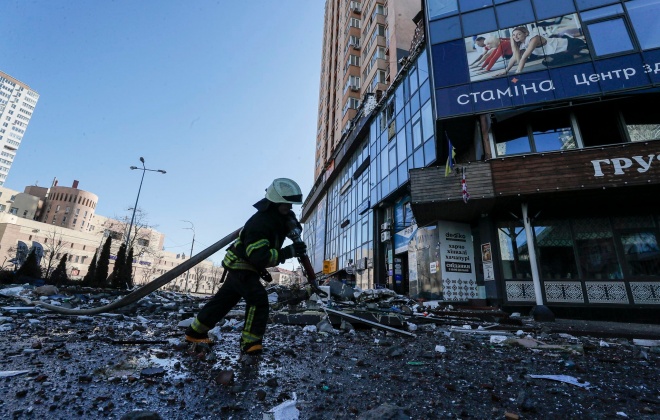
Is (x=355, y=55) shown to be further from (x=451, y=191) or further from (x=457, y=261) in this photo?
(x=457, y=261)

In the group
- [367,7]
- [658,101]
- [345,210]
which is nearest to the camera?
[658,101]

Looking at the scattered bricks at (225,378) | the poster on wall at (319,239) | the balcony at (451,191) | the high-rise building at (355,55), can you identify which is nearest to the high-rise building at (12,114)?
the high-rise building at (355,55)

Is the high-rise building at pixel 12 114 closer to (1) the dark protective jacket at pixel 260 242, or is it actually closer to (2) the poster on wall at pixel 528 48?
(2) the poster on wall at pixel 528 48

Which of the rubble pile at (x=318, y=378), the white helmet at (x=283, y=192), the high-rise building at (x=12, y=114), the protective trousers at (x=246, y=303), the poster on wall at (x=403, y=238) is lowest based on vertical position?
the rubble pile at (x=318, y=378)

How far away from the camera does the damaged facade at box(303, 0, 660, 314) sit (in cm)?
979

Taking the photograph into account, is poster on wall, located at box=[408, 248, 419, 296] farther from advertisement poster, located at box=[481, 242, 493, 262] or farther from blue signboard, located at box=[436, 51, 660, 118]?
blue signboard, located at box=[436, 51, 660, 118]

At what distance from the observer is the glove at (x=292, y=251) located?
3402mm

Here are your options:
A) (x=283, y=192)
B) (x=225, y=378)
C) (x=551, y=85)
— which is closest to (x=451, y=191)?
(x=551, y=85)

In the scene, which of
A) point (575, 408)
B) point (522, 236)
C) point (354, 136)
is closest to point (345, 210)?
point (354, 136)

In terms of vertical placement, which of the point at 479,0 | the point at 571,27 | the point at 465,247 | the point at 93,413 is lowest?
the point at 93,413

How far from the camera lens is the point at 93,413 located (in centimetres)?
170

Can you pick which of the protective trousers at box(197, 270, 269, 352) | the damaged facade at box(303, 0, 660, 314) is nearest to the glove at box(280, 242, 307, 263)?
the protective trousers at box(197, 270, 269, 352)

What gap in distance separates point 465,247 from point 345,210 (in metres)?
15.7

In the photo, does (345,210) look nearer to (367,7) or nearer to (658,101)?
(658,101)
